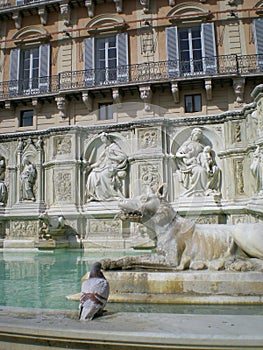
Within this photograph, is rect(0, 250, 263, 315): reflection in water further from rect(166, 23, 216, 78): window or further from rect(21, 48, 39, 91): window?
rect(21, 48, 39, 91): window

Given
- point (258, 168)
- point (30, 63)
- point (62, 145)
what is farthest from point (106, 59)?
point (258, 168)

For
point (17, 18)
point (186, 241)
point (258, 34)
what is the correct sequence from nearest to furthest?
point (186, 241) → point (258, 34) → point (17, 18)

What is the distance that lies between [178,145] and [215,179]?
1.60m

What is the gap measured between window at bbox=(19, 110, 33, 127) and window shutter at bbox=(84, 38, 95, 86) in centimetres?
386

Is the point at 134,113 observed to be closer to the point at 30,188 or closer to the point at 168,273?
the point at 30,188

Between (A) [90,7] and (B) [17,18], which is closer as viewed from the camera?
(A) [90,7]

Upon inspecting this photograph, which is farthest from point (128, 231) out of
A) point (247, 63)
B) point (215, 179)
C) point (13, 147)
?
point (247, 63)

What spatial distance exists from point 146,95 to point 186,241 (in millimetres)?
13857

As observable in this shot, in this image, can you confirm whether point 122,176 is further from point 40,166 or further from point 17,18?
point 17,18

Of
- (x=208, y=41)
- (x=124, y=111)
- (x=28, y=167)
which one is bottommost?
(x=28, y=167)

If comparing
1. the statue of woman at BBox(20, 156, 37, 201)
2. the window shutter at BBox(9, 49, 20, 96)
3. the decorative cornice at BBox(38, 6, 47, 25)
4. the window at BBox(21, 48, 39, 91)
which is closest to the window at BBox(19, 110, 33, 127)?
the window shutter at BBox(9, 49, 20, 96)

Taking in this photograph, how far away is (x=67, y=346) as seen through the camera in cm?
240

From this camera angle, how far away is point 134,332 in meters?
2.37

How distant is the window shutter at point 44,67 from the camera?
63.8 ft
